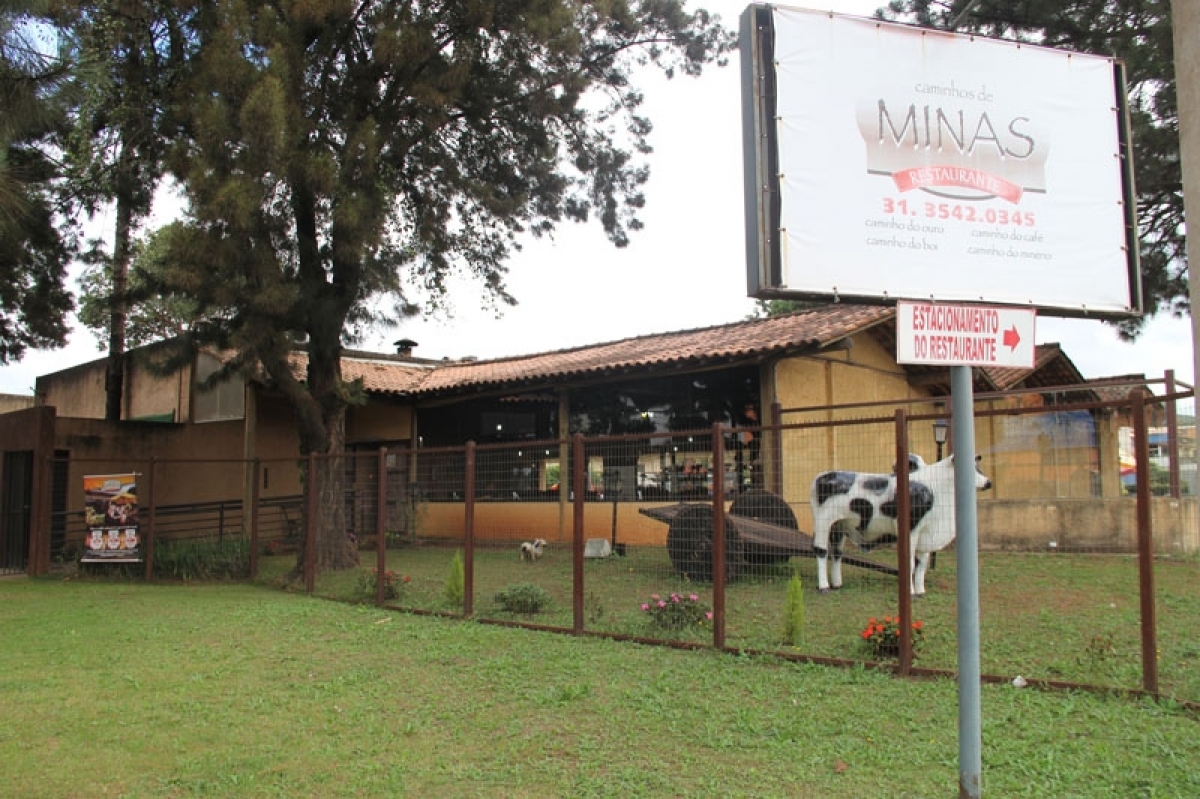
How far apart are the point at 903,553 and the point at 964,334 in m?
3.21

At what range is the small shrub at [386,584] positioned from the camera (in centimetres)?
1031

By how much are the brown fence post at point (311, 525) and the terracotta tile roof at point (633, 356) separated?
5842 millimetres

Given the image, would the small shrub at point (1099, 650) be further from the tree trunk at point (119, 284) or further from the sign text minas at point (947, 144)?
the tree trunk at point (119, 284)

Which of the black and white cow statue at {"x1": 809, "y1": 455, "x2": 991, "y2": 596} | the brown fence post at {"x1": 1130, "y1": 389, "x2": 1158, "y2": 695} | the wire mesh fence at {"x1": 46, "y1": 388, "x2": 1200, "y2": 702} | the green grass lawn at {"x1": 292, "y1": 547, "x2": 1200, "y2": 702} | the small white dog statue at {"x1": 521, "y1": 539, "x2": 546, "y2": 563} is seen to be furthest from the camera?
the small white dog statue at {"x1": 521, "y1": 539, "x2": 546, "y2": 563}

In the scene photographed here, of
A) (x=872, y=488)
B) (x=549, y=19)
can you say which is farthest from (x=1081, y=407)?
(x=549, y=19)

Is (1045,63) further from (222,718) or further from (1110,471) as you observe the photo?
(1110,471)

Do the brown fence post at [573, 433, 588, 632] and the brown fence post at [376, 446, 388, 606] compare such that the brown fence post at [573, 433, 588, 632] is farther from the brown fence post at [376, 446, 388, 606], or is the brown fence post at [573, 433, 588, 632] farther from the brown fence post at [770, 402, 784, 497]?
the brown fence post at [376, 446, 388, 606]

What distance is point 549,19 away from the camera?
11.8 metres

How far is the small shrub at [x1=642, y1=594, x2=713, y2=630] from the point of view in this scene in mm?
7469

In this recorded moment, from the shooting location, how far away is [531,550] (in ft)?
34.0

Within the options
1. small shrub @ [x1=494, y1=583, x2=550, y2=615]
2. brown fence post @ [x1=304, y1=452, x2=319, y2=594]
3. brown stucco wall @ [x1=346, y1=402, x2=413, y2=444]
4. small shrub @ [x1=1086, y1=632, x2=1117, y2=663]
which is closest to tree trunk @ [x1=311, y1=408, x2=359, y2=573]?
brown fence post @ [x1=304, y1=452, x2=319, y2=594]

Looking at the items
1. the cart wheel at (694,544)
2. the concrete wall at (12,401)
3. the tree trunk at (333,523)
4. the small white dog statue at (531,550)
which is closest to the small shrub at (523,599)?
the small white dog statue at (531,550)

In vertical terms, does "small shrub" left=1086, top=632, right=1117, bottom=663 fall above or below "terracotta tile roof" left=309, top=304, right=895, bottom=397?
below

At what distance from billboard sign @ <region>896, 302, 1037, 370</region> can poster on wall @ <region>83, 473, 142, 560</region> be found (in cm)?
1284
